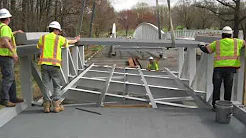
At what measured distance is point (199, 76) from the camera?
20.8 ft

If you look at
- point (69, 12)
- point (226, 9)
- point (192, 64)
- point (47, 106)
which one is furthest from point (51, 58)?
point (226, 9)

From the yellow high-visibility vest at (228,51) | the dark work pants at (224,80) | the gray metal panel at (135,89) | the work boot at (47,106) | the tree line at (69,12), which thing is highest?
the tree line at (69,12)

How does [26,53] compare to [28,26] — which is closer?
[26,53]

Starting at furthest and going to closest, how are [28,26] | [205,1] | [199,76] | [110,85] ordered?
1. [205,1]
2. [28,26]
3. [110,85]
4. [199,76]

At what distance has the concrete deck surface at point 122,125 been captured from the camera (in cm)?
385

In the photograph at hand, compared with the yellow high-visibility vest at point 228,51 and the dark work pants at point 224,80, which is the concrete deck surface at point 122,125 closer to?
the dark work pants at point 224,80

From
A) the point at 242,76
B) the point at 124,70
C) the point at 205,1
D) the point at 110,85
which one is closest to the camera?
the point at 242,76

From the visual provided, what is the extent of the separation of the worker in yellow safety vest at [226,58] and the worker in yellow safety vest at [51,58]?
8.59 ft

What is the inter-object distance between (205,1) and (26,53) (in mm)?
35061

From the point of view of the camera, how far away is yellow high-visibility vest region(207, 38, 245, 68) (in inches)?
187

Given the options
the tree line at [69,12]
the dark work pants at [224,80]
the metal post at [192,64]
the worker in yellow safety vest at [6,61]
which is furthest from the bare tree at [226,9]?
the worker in yellow safety vest at [6,61]

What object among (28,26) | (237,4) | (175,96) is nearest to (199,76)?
(175,96)

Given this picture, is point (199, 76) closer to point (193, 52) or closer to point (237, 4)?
point (193, 52)

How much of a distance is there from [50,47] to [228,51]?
3.03m
